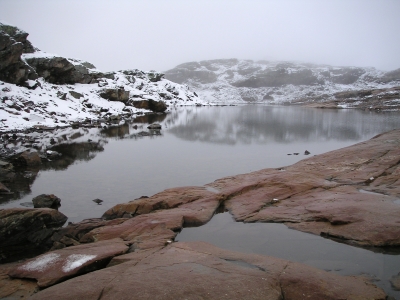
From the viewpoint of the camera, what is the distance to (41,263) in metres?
5.43

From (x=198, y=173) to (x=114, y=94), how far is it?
1741 inches

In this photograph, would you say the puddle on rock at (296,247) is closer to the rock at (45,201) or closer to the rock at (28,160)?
the rock at (45,201)

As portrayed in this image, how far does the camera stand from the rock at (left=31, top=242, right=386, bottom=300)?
393 centimetres

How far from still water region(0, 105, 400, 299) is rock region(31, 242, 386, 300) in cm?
128

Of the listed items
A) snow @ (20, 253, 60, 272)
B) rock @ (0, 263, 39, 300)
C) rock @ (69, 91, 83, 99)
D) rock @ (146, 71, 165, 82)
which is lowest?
rock @ (0, 263, 39, 300)

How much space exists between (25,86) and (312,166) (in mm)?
37307

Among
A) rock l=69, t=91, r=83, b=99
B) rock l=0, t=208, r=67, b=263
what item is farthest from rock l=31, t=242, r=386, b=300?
rock l=69, t=91, r=83, b=99

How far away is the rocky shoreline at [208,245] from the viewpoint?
13.6 feet

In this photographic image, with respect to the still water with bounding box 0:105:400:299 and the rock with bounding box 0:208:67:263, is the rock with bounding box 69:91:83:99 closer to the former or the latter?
the still water with bounding box 0:105:400:299

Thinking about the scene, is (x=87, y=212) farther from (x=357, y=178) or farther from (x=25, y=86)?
(x=25, y=86)

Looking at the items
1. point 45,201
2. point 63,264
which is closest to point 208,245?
point 63,264

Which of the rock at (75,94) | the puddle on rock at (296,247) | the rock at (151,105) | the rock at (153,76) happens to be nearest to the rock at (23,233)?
the puddle on rock at (296,247)

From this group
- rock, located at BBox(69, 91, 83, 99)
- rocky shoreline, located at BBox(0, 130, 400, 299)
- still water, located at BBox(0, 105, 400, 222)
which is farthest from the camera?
rock, located at BBox(69, 91, 83, 99)

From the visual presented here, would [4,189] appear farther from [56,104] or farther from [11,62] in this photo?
[11,62]
